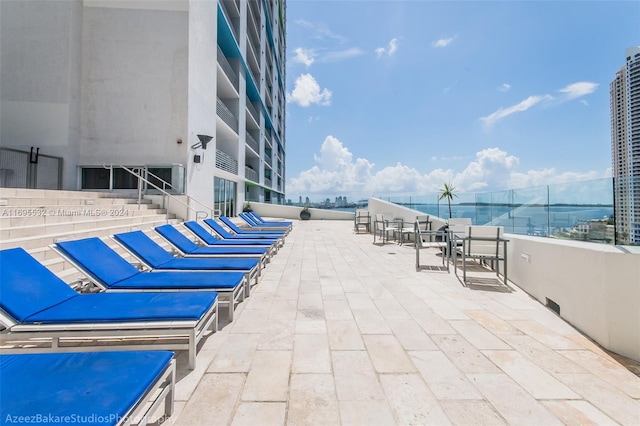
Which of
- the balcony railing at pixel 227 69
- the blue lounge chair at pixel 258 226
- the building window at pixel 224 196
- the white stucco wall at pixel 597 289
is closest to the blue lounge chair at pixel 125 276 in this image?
the white stucco wall at pixel 597 289

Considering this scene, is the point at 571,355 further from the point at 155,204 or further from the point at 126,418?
the point at 155,204

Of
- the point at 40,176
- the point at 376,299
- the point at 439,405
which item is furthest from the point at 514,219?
the point at 40,176

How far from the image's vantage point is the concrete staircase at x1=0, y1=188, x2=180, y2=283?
3.61m

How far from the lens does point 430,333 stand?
270cm

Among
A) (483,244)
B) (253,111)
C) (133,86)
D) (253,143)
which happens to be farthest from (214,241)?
(253,111)

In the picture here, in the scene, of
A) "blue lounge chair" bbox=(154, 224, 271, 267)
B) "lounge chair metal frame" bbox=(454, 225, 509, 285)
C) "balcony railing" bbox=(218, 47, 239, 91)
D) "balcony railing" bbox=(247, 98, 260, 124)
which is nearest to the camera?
"lounge chair metal frame" bbox=(454, 225, 509, 285)

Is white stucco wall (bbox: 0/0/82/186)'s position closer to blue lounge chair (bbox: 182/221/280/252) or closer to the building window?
the building window

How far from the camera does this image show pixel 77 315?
2.04 meters

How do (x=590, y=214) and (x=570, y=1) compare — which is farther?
(x=570, y=1)

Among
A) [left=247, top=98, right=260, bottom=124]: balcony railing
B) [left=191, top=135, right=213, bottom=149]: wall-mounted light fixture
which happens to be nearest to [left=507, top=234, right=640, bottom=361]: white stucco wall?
[left=191, top=135, right=213, bottom=149]: wall-mounted light fixture

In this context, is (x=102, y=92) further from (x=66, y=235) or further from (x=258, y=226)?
(x=66, y=235)

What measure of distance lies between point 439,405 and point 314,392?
87 centimetres

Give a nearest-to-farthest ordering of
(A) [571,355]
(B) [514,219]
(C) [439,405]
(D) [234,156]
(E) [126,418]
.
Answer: (E) [126,418] < (C) [439,405] < (A) [571,355] < (B) [514,219] < (D) [234,156]

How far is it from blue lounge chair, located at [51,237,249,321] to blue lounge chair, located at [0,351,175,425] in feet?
4.52
